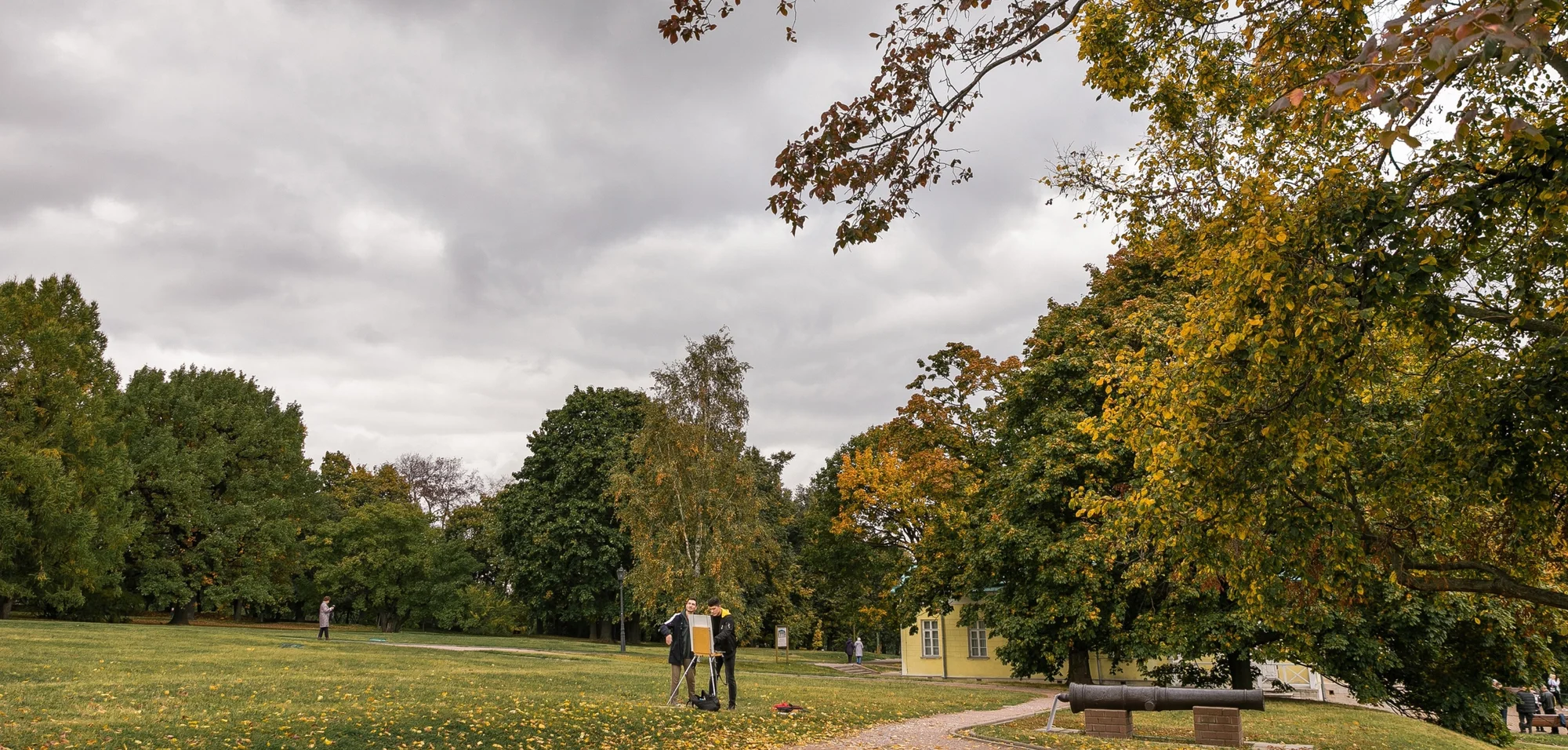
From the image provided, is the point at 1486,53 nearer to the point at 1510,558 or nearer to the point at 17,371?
the point at 1510,558

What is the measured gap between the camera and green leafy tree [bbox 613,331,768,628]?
31047mm

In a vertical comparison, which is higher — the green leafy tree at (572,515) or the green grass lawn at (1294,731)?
the green leafy tree at (572,515)

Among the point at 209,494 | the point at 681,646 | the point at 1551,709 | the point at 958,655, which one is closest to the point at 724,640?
the point at 681,646

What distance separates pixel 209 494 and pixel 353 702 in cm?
3428

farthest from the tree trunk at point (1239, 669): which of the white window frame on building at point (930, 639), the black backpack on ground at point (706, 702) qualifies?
the white window frame on building at point (930, 639)

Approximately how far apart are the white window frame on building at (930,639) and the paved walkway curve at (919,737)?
63.7 feet

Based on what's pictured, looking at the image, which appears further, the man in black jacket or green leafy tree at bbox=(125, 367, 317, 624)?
green leafy tree at bbox=(125, 367, 317, 624)

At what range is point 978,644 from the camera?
35656 millimetres

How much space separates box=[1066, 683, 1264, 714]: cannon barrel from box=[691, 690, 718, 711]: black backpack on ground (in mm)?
5761

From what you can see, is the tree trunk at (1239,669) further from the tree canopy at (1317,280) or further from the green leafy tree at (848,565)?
the tree canopy at (1317,280)

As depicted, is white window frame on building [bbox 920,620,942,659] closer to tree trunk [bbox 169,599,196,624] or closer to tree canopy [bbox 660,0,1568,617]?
tree canopy [bbox 660,0,1568,617]

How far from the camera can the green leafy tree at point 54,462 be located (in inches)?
1129

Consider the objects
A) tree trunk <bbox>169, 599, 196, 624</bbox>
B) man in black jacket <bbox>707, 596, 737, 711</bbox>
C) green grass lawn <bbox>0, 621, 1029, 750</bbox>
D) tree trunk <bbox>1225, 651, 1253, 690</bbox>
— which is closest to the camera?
green grass lawn <bbox>0, 621, 1029, 750</bbox>

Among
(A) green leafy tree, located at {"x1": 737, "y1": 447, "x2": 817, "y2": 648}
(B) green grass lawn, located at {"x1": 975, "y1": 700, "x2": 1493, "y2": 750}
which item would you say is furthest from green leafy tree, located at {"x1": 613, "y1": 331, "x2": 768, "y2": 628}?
(B) green grass lawn, located at {"x1": 975, "y1": 700, "x2": 1493, "y2": 750}
